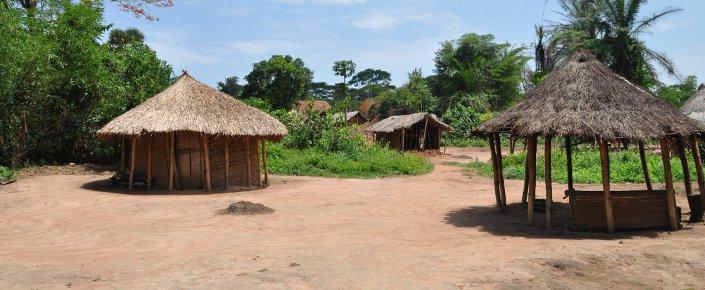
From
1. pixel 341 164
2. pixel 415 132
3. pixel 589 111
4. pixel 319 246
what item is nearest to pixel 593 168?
pixel 341 164

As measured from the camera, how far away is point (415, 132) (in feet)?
109

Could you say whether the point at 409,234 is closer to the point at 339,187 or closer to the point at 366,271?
the point at 366,271

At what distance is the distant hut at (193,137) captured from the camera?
14.3 meters

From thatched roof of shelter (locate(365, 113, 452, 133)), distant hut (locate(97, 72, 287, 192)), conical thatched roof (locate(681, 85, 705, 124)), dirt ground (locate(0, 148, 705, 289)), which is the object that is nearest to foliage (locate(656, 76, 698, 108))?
conical thatched roof (locate(681, 85, 705, 124))

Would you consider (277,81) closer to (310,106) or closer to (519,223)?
(310,106)

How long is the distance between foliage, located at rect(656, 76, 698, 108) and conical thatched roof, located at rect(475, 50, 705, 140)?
84.6 feet

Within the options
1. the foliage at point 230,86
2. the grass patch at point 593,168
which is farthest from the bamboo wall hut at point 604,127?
the foliage at point 230,86

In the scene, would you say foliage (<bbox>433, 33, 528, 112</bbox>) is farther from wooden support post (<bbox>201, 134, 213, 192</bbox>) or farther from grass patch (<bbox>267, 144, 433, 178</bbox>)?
wooden support post (<bbox>201, 134, 213, 192</bbox>)

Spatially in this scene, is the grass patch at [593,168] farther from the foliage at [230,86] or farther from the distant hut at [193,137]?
the foliage at [230,86]

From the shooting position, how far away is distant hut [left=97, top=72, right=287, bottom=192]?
46.8ft

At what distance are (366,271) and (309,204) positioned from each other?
5.75m

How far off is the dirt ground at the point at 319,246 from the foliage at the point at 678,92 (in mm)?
27288

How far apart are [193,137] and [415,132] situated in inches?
780

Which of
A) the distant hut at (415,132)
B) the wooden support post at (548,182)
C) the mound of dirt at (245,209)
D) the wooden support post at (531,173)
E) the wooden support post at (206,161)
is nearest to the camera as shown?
the wooden support post at (548,182)
